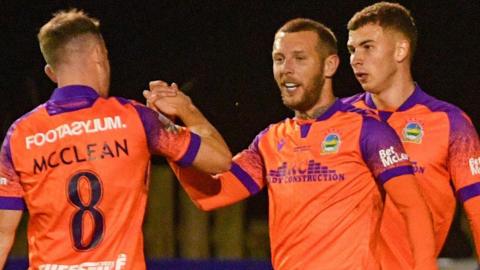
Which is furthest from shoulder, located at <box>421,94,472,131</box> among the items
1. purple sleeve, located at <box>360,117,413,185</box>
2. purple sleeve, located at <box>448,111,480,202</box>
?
purple sleeve, located at <box>360,117,413,185</box>

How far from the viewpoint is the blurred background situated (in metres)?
7.16

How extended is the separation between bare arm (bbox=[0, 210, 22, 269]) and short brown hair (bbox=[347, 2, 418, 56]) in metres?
1.74

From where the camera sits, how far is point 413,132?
4.55 metres

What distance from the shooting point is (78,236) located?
3.67 m

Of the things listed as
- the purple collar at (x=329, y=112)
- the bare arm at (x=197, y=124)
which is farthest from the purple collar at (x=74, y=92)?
the purple collar at (x=329, y=112)

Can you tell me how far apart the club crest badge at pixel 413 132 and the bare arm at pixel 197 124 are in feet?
3.22

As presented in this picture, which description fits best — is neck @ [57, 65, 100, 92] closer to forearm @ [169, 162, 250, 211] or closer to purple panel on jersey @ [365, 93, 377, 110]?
forearm @ [169, 162, 250, 211]

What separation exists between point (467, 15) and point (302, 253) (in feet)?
11.4

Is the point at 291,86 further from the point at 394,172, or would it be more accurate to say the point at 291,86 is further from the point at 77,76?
the point at 77,76

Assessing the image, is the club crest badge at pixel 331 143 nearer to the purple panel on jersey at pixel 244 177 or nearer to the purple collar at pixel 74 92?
the purple panel on jersey at pixel 244 177

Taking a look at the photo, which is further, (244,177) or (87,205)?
→ (244,177)

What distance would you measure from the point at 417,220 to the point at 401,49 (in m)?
0.92

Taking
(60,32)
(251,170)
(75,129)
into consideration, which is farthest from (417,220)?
(60,32)

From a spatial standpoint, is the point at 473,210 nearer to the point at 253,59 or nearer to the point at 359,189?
the point at 359,189
